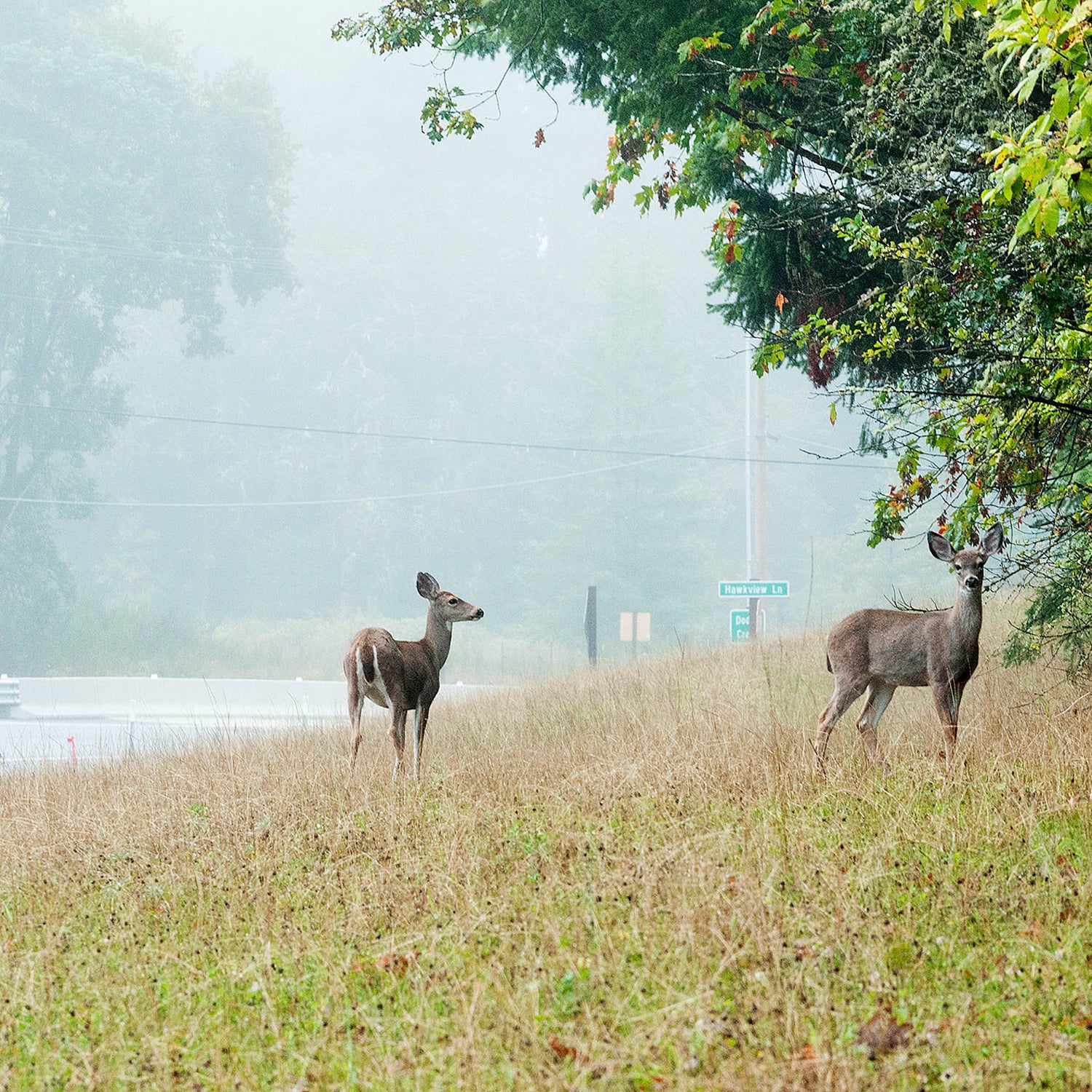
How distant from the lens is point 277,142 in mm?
42219

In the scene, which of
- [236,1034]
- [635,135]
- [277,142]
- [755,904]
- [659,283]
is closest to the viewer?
[236,1034]

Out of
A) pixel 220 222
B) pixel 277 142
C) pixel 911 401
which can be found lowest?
pixel 911 401

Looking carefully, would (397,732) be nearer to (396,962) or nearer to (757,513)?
(396,962)

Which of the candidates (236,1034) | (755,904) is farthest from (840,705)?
(236,1034)

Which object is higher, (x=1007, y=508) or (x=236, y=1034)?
(x=1007, y=508)

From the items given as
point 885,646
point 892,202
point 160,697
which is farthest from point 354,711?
point 160,697

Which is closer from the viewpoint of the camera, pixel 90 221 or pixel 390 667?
pixel 390 667

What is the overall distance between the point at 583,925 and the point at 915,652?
133 inches

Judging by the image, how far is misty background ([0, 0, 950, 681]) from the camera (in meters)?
49.4

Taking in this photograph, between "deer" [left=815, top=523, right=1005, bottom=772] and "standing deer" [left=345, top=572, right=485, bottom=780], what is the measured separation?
7.35 feet

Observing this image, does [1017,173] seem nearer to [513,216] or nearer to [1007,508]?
[1007,508]

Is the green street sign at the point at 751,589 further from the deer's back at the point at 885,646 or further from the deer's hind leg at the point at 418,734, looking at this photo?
the deer's back at the point at 885,646

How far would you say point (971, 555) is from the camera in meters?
6.77

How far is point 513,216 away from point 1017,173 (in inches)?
2562
